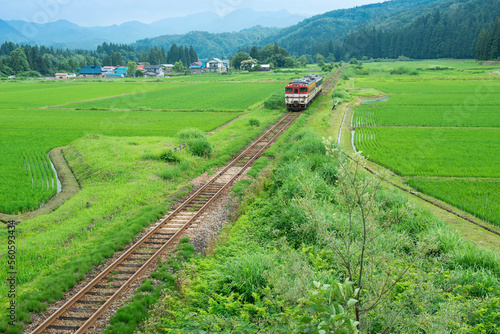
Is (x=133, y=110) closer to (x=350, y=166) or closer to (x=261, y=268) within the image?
(x=261, y=268)

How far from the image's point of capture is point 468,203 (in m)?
15.5

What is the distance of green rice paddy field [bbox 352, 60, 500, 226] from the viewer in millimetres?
17000

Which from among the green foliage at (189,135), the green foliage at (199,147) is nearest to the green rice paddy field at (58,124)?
the green foliage at (189,135)

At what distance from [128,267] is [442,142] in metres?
25.1

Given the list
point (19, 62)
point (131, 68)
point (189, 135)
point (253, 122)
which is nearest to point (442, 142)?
point (253, 122)

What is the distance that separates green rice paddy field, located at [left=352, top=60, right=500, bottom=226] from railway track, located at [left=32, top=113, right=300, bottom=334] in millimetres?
10793

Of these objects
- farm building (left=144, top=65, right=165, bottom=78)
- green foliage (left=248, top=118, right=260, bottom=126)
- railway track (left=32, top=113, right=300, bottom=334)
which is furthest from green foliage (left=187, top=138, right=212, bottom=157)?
farm building (left=144, top=65, right=165, bottom=78)

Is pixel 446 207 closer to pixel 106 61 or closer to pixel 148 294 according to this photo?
pixel 148 294

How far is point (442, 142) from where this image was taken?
26.9 meters

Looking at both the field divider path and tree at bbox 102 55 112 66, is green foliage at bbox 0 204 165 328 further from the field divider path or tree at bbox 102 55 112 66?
tree at bbox 102 55 112 66

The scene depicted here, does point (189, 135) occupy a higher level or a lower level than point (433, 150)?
higher

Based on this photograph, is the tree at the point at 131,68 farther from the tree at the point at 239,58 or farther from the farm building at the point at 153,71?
the tree at the point at 239,58

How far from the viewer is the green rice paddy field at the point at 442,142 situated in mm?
17000

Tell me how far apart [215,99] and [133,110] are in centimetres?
1407
